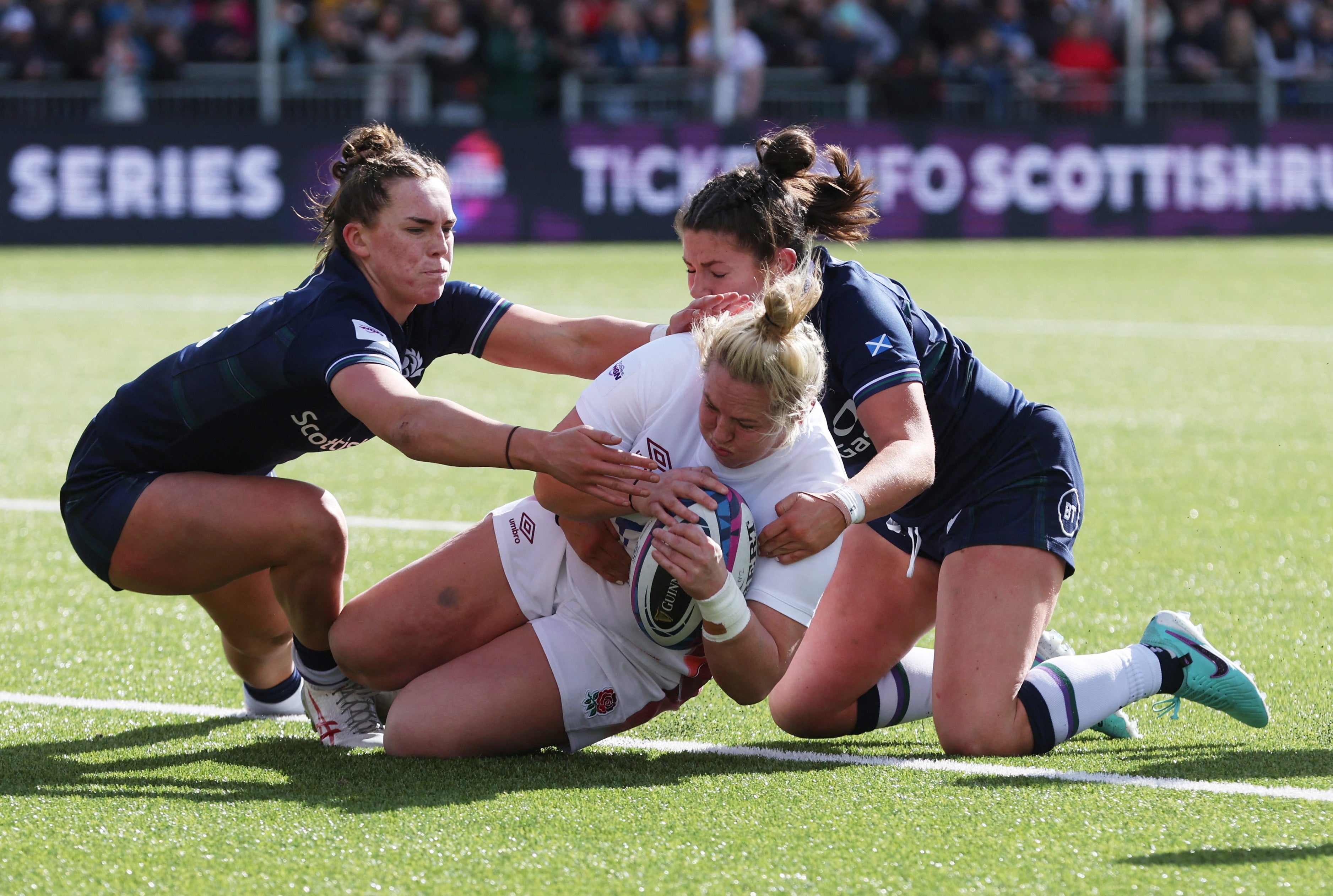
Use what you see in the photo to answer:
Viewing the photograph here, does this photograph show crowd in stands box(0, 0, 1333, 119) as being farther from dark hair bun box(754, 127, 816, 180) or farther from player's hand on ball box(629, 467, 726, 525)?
player's hand on ball box(629, 467, 726, 525)

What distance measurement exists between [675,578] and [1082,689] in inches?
44.3

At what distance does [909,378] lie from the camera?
4.03 metres

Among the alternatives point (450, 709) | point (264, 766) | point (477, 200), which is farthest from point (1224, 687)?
point (477, 200)

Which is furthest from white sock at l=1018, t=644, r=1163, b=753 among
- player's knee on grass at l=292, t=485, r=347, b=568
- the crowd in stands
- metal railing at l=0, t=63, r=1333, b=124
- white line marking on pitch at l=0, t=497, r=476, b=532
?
the crowd in stands

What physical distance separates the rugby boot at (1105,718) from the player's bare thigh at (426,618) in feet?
4.66

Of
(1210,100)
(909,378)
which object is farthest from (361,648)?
(1210,100)

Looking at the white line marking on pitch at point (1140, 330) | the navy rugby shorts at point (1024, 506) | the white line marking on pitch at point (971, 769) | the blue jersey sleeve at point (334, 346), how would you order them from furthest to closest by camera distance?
the white line marking on pitch at point (1140, 330), the navy rugby shorts at point (1024, 506), the blue jersey sleeve at point (334, 346), the white line marking on pitch at point (971, 769)

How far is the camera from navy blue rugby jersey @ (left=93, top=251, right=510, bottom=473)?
13.5 feet

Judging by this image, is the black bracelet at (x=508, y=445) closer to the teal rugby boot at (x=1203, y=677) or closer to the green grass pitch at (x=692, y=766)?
the green grass pitch at (x=692, y=766)

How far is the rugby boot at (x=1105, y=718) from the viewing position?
172 inches

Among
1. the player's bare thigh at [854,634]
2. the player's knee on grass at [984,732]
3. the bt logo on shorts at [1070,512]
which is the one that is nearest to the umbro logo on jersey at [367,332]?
the player's bare thigh at [854,634]

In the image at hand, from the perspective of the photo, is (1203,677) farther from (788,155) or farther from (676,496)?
(788,155)

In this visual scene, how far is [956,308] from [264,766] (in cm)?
1094

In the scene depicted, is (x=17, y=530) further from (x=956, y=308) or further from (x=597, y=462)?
(x=956, y=308)
